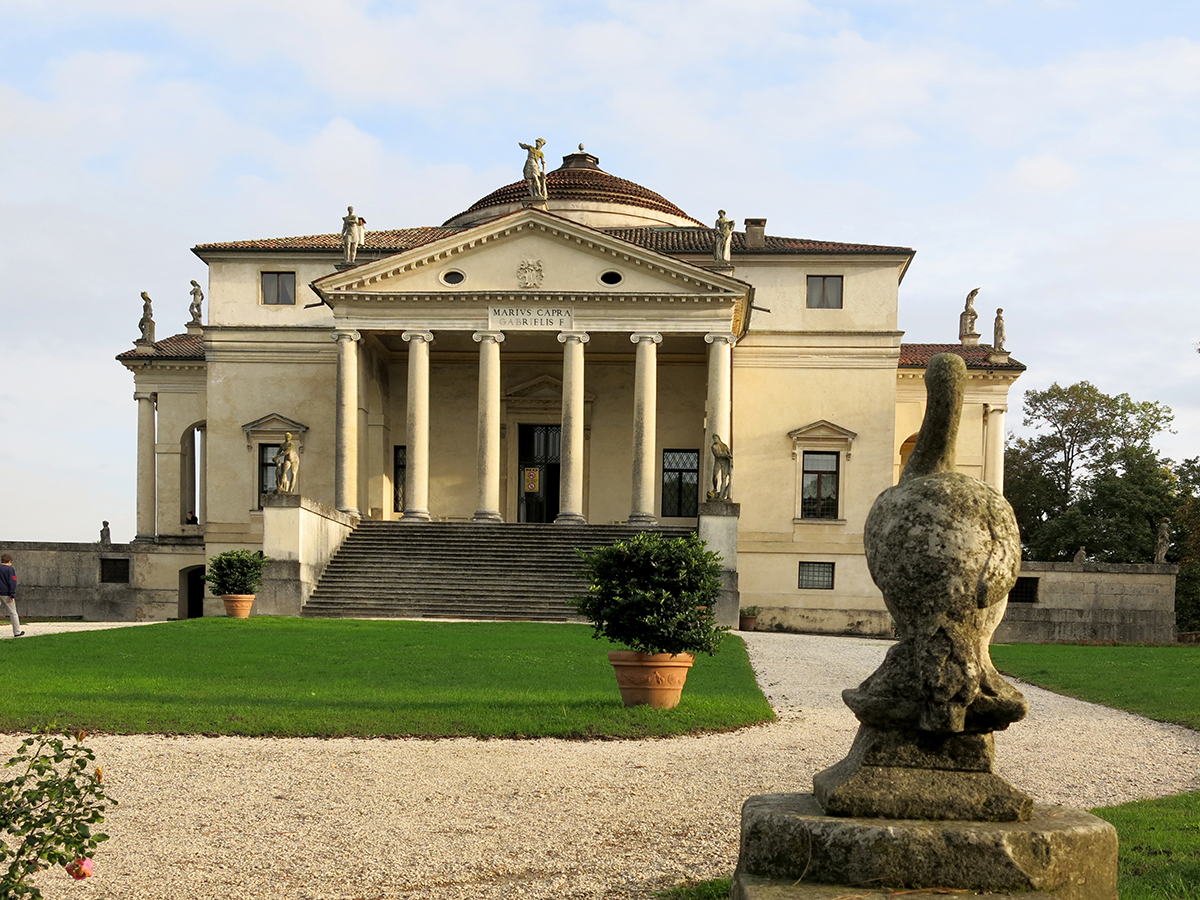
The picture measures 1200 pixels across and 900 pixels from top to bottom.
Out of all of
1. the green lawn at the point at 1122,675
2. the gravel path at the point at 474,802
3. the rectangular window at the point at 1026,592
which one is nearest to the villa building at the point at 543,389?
the rectangular window at the point at 1026,592

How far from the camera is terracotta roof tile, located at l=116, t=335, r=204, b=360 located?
4728cm

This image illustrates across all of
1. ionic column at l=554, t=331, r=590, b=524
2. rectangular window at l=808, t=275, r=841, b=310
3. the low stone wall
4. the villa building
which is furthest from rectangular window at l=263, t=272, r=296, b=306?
the low stone wall

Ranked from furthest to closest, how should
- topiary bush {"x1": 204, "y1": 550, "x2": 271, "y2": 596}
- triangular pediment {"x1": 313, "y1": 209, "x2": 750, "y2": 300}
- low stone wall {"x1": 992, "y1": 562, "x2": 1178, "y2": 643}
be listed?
low stone wall {"x1": 992, "y1": 562, "x2": 1178, "y2": 643} → triangular pediment {"x1": 313, "y1": 209, "x2": 750, "y2": 300} → topiary bush {"x1": 204, "y1": 550, "x2": 271, "y2": 596}

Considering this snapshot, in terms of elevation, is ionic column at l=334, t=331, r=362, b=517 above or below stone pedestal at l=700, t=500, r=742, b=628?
above

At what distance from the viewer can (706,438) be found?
4225 centimetres

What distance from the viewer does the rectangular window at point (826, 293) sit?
43.4m

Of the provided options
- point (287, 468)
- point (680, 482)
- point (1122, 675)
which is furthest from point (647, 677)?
point (680, 482)

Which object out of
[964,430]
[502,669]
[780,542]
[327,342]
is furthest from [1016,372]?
[502,669]

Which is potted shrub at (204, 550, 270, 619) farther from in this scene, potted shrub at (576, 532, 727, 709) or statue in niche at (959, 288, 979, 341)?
statue in niche at (959, 288, 979, 341)

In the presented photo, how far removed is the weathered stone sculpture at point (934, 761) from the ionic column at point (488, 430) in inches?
1286

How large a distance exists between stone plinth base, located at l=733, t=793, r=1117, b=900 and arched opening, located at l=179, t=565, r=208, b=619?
41.0 metres

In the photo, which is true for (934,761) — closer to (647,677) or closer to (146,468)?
(647,677)

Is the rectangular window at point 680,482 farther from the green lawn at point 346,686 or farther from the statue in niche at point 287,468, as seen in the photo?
the green lawn at point 346,686

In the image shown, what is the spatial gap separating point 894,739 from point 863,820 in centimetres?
38
